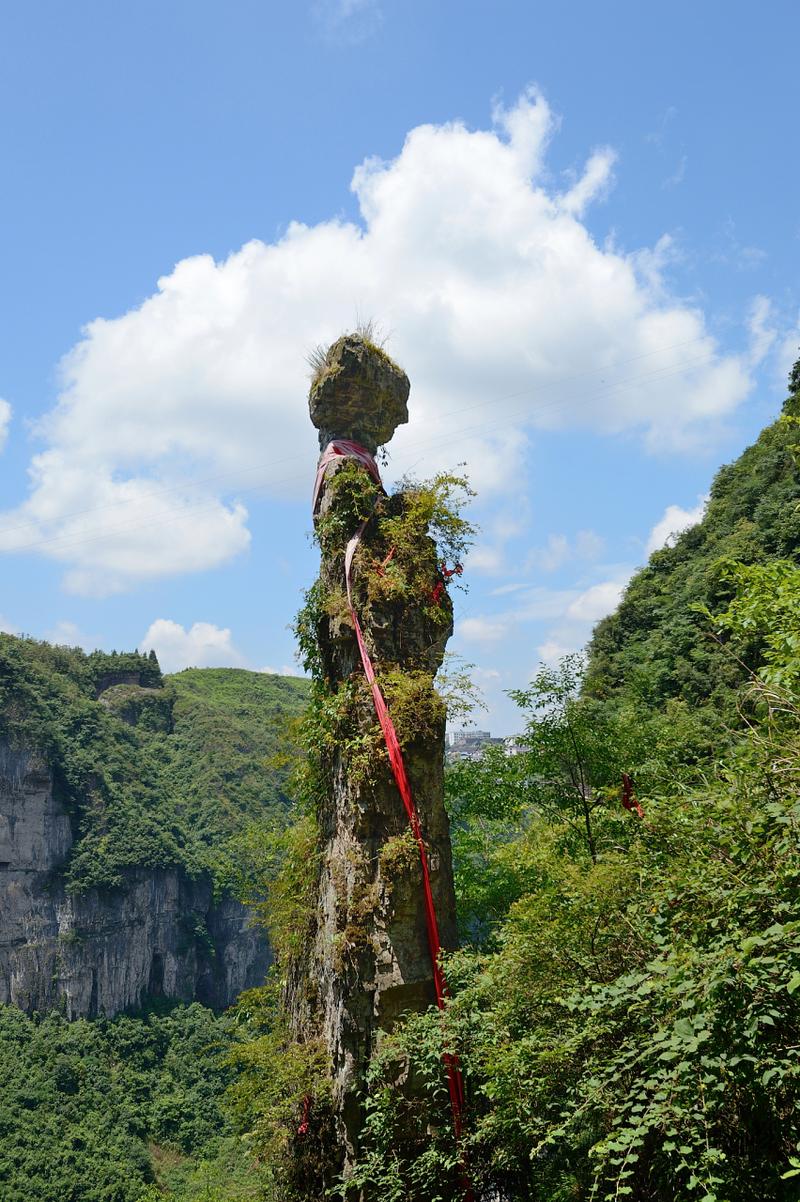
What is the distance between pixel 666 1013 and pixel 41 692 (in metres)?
70.6

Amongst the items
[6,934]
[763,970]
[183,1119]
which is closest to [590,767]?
[763,970]

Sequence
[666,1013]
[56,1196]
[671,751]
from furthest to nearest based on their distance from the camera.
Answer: [56,1196] → [671,751] → [666,1013]

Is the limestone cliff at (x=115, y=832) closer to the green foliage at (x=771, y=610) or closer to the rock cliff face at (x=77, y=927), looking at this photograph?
the rock cliff face at (x=77, y=927)

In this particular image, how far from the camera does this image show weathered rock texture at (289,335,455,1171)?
20.6 feet

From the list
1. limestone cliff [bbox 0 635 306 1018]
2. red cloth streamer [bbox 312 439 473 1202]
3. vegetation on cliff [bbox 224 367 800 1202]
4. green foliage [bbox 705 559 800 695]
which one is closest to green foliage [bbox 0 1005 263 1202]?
limestone cliff [bbox 0 635 306 1018]

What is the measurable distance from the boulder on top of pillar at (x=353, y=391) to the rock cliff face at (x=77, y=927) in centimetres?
5854

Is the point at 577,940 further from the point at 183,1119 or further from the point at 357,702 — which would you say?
the point at 183,1119

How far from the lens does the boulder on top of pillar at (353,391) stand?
8562 millimetres

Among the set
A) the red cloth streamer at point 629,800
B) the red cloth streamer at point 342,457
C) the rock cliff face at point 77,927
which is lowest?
the rock cliff face at point 77,927

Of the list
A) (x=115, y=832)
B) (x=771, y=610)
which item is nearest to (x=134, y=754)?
(x=115, y=832)

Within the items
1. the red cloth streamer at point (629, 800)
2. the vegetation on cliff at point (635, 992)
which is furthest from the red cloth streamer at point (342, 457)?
the red cloth streamer at point (629, 800)

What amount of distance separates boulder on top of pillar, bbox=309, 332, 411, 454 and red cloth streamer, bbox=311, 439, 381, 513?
206 millimetres

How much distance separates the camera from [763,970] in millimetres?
3121

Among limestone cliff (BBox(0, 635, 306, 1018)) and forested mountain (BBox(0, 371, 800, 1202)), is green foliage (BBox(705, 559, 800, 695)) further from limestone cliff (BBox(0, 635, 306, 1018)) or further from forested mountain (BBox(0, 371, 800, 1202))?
limestone cliff (BBox(0, 635, 306, 1018))
